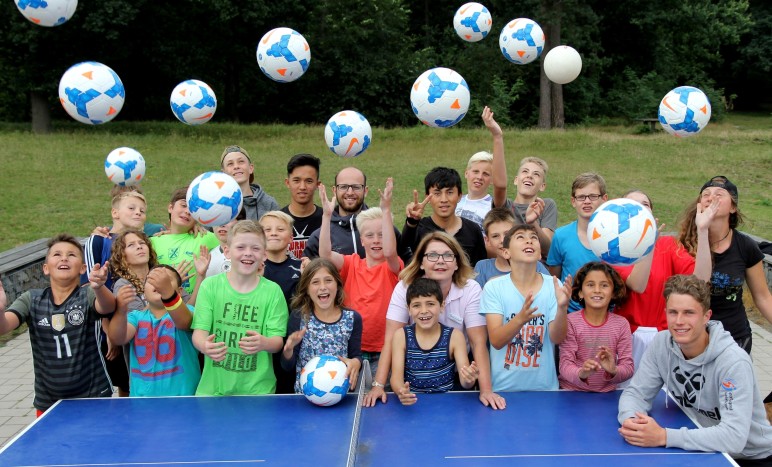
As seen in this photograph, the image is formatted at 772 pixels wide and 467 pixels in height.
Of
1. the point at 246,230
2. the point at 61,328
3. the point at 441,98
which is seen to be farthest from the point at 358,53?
the point at 61,328

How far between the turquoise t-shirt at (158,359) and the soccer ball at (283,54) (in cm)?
358

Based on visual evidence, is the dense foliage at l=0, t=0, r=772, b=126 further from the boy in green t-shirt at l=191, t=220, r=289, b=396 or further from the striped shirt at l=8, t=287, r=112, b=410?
the boy in green t-shirt at l=191, t=220, r=289, b=396

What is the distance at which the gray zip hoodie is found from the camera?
3955mm

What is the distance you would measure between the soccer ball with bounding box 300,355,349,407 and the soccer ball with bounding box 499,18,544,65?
5453 mm

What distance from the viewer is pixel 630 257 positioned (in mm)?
4934

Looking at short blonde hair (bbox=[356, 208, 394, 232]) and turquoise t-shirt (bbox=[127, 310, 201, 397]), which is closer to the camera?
turquoise t-shirt (bbox=[127, 310, 201, 397])

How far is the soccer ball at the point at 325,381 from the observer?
4402 millimetres

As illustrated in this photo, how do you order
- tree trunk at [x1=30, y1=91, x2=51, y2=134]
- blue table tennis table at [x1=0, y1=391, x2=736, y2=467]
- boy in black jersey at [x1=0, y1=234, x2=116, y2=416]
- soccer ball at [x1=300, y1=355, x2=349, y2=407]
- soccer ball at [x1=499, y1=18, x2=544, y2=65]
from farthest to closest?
tree trunk at [x1=30, y1=91, x2=51, y2=134], soccer ball at [x1=499, y1=18, x2=544, y2=65], boy in black jersey at [x1=0, y1=234, x2=116, y2=416], soccer ball at [x1=300, y1=355, x2=349, y2=407], blue table tennis table at [x1=0, y1=391, x2=736, y2=467]

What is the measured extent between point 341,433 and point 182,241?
2.89m

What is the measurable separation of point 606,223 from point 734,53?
47383mm

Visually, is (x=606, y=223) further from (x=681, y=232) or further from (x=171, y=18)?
(x=171, y=18)

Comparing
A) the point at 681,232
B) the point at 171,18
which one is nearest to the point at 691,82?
the point at 171,18

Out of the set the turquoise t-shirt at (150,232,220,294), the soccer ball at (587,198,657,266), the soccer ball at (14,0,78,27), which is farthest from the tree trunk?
the soccer ball at (587,198,657,266)

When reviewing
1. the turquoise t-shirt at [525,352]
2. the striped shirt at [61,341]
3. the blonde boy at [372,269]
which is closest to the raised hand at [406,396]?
the turquoise t-shirt at [525,352]
